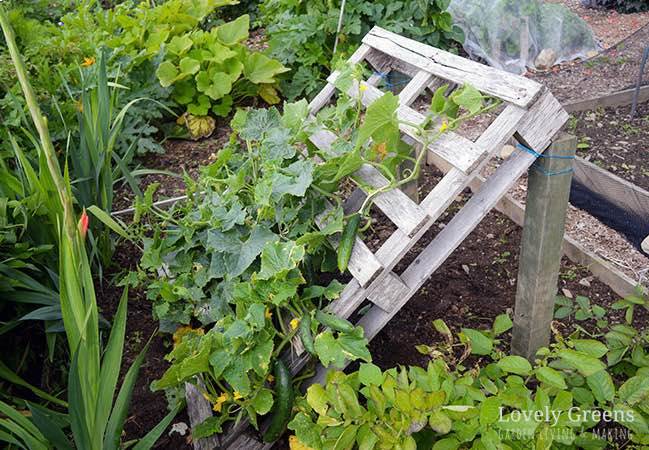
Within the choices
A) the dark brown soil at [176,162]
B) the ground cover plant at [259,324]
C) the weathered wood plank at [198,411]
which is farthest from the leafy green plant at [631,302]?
the dark brown soil at [176,162]

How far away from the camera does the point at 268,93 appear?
13.8 ft

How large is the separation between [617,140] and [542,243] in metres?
1.97

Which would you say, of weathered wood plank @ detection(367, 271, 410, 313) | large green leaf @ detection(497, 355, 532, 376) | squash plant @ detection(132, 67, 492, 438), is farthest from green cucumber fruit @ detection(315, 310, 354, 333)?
large green leaf @ detection(497, 355, 532, 376)

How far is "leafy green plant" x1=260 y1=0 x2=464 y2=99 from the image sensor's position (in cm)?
404

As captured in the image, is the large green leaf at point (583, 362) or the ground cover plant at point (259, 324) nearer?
the ground cover plant at point (259, 324)

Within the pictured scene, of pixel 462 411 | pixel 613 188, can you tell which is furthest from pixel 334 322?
pixel 613 188

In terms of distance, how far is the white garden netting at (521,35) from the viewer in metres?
4.79

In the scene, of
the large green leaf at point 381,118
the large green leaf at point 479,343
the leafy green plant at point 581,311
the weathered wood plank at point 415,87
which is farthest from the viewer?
the leafy green plant at point 581,311

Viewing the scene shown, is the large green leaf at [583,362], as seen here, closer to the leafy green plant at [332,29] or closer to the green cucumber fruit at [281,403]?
the green cucumber fruit at [281,403]

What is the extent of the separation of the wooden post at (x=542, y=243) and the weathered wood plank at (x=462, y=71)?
0.59 ft

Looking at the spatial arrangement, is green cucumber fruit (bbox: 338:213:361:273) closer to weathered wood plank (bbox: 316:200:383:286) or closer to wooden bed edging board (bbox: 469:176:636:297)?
weathered wood plank (bbox: 316:200:383:286)

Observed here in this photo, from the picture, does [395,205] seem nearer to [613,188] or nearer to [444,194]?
[444,194]

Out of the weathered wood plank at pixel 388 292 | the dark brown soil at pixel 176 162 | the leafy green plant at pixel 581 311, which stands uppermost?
the weathered wood plank at pixel 388 292

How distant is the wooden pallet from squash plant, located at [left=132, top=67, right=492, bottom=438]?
0.19 feet
